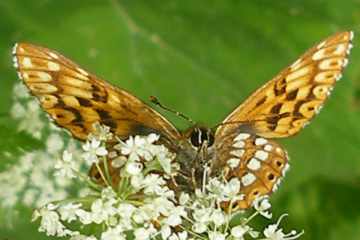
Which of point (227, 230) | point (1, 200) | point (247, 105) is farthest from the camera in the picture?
point (1, 200)

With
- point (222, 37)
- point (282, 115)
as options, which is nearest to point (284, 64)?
point (222, 37)

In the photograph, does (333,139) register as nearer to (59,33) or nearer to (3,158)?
(59,33)

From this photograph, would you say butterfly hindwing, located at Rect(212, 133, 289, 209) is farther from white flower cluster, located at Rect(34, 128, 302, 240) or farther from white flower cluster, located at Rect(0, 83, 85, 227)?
white flower cluster, located at Rect(0, 83, 85, 227)

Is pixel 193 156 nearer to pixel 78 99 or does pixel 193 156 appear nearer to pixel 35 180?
pixel 78 99

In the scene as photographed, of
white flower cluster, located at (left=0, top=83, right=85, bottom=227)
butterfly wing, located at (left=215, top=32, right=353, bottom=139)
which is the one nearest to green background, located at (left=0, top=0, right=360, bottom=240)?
white flower cluster, located at (left=0, top=83, right=85, bottom=227)

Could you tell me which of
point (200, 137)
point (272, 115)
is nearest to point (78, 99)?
point (200, 137)

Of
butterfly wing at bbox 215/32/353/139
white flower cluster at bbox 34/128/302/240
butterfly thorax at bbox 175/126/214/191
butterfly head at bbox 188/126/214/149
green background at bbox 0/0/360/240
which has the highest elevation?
green background at bbox 0/0/360/240

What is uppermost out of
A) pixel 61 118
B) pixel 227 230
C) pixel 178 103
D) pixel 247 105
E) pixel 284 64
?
pixel 284 64
